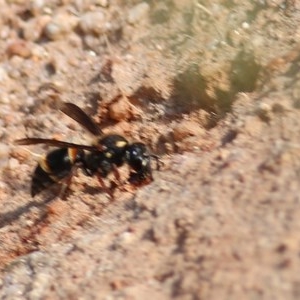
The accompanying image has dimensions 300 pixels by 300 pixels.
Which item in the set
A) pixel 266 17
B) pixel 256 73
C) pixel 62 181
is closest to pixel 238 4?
pixel 266 17

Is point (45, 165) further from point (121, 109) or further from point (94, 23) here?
point (94, 23)

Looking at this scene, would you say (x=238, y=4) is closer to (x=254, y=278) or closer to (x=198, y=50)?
(x=198, y=50)

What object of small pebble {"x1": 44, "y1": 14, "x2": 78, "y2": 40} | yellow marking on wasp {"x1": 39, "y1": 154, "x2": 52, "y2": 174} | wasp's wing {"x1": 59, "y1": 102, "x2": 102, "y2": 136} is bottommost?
yellow marking on wasp {"x1": 39, "y1": 154, "x2": 52, "y2": 174}

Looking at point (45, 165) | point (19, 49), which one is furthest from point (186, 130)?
point (19, 49)

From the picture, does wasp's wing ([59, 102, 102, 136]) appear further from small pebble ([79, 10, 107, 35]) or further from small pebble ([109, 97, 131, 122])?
small pebble ([79, 10, 107, 35])

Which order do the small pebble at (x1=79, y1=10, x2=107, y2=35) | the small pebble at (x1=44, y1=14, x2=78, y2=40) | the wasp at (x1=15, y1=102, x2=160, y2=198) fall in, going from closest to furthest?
the wasp at (x1=15, y1=102, x2=160, y2=198) → the small pebble at (x1=79, y1=10, x2=107, y2=35) → the small pebble at (x1=44, y1=14, x2=78, y2=40)

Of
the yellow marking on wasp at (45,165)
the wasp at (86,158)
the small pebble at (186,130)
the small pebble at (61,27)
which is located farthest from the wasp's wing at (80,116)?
the small pebble at (61,27)

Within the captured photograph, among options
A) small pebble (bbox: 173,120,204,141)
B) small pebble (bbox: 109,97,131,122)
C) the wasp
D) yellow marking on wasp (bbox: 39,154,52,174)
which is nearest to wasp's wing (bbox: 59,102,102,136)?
the wasp
